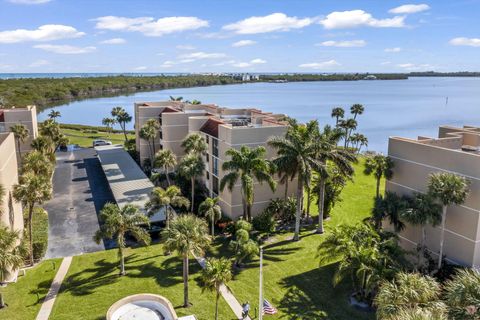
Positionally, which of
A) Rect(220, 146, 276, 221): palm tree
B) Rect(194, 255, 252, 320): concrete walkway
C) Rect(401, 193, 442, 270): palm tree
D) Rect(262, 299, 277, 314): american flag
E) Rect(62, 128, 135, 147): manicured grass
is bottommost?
Rect(194, 255, 252, 320): concrete walkway

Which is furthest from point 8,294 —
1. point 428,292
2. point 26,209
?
point 428,292

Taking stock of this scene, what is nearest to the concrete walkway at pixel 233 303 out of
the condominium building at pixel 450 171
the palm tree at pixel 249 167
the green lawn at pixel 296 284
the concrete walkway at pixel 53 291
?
the green lawn at pixel 296 284

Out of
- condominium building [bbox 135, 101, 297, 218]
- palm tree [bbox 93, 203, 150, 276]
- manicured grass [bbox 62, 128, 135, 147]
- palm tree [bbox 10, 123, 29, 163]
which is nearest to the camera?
palm tree [bbox 93, 203, 150, 276]

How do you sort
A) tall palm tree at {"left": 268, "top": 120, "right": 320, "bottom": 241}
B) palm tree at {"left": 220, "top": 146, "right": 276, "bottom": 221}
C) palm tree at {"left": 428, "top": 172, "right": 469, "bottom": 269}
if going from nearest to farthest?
1. palm tree at {"left": 428, "top": 172, "right": 469, "bottom": 269}
2. tall palm tree at {"left": 268, "top": 120, "right": 320, "bottom": 241}
3. palm tree at {"left": 220, "top": 146, "right": 276, "bottom": 221}

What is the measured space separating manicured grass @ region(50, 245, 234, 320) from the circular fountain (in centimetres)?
111

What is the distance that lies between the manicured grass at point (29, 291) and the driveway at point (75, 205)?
8.19ft

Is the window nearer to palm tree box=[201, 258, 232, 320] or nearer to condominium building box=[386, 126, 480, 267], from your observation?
condominium building box=[386, 126, 480, 267]

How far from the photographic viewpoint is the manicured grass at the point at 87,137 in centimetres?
8021

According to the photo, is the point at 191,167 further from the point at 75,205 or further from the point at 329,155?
the point at 75,205

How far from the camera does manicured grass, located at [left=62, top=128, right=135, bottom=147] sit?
8021 cm

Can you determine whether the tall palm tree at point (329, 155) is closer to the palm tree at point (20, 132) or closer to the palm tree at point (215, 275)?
the palm tree at point (215, 275)

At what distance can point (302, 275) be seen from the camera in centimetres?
2919

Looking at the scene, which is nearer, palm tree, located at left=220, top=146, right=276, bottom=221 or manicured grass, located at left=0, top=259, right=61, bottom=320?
manicured grass, located at left=0, top=259, right=61, bottom=320

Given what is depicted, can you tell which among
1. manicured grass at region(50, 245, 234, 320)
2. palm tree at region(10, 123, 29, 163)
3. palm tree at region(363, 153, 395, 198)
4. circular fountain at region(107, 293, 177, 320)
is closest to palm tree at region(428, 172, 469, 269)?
palm tree at region(363, 153, 395, 198)
